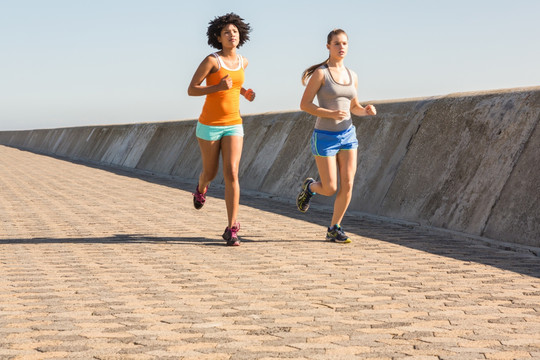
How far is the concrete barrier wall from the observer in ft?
26.8

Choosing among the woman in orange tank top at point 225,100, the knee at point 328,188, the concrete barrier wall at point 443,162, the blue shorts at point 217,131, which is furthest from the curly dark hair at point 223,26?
the concrete barrier wall at point 443,162

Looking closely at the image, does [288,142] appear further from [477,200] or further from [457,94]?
[477,200]

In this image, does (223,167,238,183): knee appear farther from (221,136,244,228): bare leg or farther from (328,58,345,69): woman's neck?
(328,58,345,69): woman's neck

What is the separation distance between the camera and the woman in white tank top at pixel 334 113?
779cm

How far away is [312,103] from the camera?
784cm

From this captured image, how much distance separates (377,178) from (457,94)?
4.52ft

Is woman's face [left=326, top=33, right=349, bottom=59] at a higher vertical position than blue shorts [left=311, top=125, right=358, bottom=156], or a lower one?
higher

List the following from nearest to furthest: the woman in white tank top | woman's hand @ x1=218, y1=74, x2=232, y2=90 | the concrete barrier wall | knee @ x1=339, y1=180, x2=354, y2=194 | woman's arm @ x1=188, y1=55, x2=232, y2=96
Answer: woman's hand @ x1=218, y1=74, x2=232, y2=90 < woman's arm @ x1=188, y1=55, x2=232, y2=96 < the woman in white tank top < knee @ x1=339, y1=180, x2=354, y2=194 < the concrete barrier wall

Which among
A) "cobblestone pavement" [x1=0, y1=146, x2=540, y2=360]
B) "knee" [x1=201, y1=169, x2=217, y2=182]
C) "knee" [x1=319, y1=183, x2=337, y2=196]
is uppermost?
"knee" [x1=319, y1=183, x2=337, y2=196]

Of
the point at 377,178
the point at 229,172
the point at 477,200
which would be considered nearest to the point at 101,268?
the point at 229,172

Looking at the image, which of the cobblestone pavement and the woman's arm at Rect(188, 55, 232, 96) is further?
the woman's arm at Rect(188, 55, 232, 96)

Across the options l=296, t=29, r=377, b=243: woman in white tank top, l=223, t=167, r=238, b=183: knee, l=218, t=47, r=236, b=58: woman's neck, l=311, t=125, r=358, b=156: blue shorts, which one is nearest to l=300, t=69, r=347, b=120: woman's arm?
l=296, t=29, r=377, b=243: woman in white tank top

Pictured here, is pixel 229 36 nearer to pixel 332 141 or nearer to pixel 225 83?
pixel 225 83

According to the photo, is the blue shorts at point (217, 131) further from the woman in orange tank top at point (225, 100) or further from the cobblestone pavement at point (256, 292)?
the cobblestone pavement at point (256, 292)
